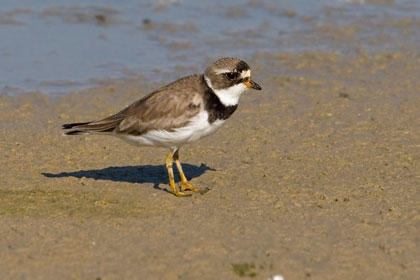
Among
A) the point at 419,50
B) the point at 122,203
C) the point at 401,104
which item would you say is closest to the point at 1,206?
the point at 122,203

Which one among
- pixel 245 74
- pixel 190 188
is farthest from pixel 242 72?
pixel 190 188

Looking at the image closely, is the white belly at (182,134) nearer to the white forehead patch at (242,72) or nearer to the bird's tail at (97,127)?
the bird's tail at (97,127)

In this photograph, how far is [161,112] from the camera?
334 inches

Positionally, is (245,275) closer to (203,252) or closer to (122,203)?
(203,252)

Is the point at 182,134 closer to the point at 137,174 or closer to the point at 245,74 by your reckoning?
the point at 245,74

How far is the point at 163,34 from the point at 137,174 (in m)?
6.81

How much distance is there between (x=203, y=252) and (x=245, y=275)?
0.59 m

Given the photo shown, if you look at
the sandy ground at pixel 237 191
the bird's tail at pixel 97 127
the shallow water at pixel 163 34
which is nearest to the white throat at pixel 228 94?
the sandy ground at pixel 237 191

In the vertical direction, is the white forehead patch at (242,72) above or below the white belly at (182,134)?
above

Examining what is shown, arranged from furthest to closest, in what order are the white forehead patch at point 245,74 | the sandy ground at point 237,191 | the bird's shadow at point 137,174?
the bird's shadow at point 137,174
the white forehead patch at point 245,74
the sandy ground at point 237,191

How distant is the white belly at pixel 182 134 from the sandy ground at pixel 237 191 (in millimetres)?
600

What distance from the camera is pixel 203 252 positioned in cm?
698

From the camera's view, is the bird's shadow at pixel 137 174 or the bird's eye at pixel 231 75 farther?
the bird's shadow at pixel 137 174

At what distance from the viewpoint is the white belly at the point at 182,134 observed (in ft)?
27.2
